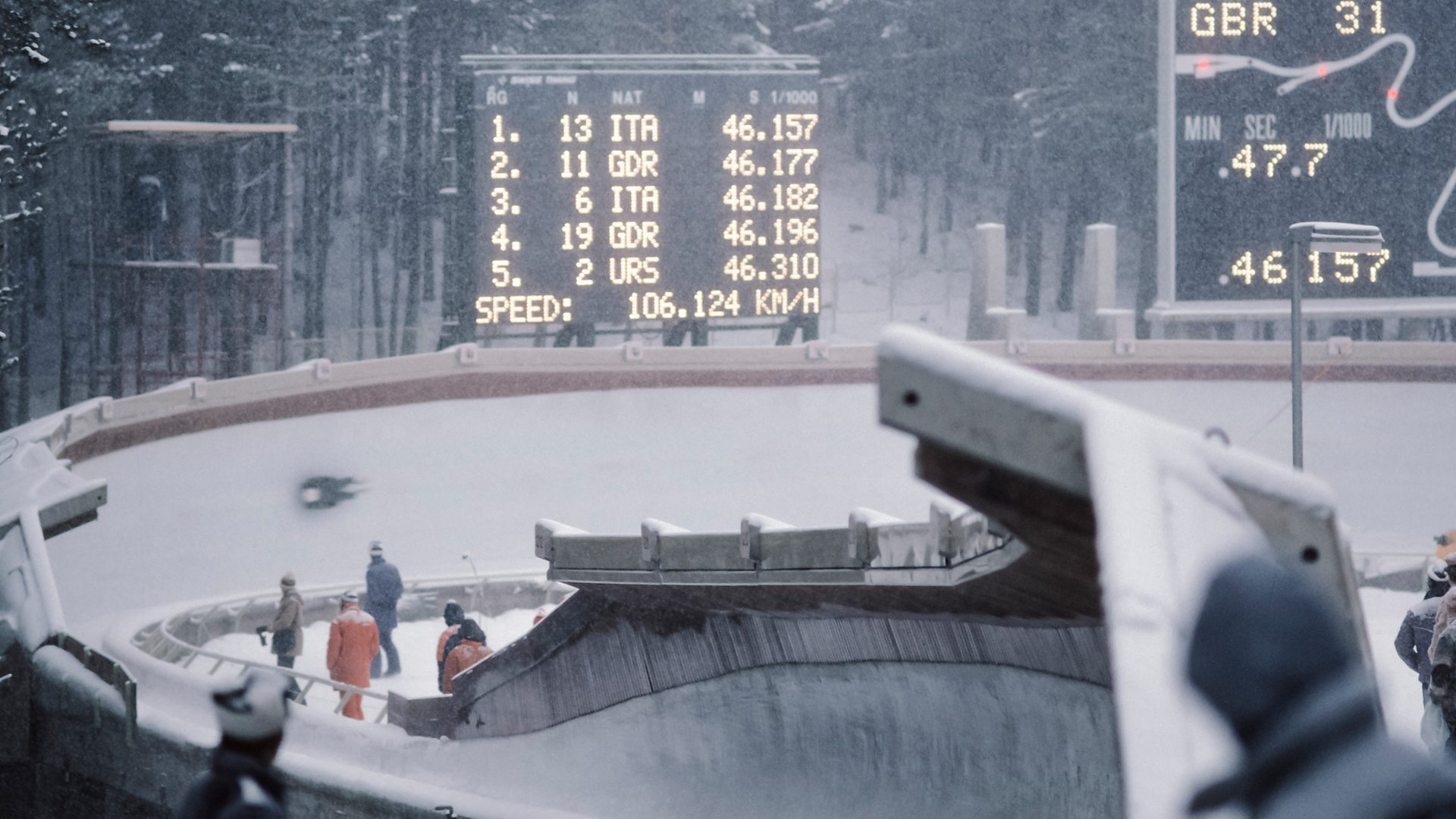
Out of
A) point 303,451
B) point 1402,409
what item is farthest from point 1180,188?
point 303,451

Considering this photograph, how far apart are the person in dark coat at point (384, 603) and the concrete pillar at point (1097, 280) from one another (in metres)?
11.2

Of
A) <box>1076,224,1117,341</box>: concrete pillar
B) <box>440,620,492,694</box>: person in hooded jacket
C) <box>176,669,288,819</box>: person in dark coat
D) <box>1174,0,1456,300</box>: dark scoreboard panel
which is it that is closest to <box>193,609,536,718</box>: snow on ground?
<box>440,620,492,694</box>: person in hooded jacket

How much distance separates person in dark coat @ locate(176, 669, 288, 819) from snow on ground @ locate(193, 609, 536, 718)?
9063 mm

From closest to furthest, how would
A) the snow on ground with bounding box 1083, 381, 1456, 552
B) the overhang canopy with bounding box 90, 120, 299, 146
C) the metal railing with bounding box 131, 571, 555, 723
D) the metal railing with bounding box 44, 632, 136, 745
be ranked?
the metal railing with bounding box 44, 632, 136, 745
the metal railing with bounding box 131, 571, 555, 723
the snow on ground with bounding box 1083, 381, 1456, 552
the overhang canopy with bounding box 90, 120, 299, 146

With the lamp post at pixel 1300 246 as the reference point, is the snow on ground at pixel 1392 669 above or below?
below

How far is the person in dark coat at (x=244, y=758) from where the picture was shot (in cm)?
262

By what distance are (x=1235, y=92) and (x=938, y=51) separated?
94.7ft

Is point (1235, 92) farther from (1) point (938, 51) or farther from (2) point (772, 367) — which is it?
(1) point (938, 51)

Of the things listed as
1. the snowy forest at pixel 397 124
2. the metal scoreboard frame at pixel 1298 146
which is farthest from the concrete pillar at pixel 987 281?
the snowy forest at pixel 397 124

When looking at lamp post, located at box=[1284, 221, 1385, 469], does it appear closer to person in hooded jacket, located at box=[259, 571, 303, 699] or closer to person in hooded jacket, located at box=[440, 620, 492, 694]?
person in hooded jacket, located at box=[440, 620, 492, 694]

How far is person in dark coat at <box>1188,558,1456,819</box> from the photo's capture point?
124cm

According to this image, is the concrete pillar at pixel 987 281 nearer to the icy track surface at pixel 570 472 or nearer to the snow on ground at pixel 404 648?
the icy track surface at pixel 570 472

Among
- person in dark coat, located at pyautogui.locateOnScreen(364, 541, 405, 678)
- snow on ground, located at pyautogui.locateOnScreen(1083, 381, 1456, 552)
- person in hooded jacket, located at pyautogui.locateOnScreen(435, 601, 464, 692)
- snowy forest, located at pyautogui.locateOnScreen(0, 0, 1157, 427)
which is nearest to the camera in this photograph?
person in hooded jacket, located at pyautogui.locateOnScreen(435, 601, 464, 692)

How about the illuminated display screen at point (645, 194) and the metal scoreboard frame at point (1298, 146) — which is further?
the illuminated display screen at point (645, 194)
